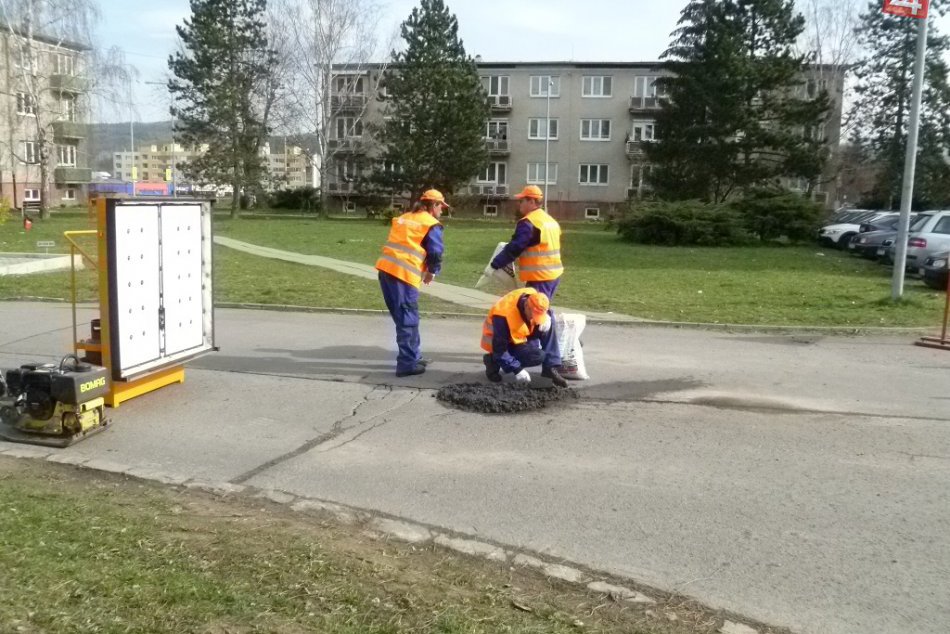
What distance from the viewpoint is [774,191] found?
35125 millimetres

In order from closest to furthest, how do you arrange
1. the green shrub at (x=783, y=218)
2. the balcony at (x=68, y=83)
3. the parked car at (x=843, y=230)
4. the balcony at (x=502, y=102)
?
the parked car at (x=843, y=230), the green shrub at (x=783, y=218), the balcony at (x=68, y=83), the balcony at (x=502, y=102)

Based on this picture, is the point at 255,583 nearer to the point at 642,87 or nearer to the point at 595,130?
the point at 595,130

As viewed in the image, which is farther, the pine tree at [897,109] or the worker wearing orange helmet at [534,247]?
the pine tree at [897,109]

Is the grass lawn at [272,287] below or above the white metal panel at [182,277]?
below

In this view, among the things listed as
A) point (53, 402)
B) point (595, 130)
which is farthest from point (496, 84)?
point (53, 402)

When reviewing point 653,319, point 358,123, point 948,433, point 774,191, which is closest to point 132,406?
point 948,433

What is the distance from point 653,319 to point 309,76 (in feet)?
146

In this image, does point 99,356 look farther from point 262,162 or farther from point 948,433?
point 262,162

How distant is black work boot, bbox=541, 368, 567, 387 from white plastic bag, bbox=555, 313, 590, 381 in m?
0.19

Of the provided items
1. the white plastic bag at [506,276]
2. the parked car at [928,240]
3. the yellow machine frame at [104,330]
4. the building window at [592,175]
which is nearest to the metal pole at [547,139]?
the building window at [592,175]

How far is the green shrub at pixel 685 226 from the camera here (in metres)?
30.3

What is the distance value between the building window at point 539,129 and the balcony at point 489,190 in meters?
4.20

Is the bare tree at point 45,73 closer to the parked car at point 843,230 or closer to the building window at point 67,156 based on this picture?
the building window at point 67,156

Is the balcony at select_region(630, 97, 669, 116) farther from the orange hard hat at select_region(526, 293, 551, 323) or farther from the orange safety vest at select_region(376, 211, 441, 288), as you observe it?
the orange hard hat at select_region(526, 293, 551, 323)
